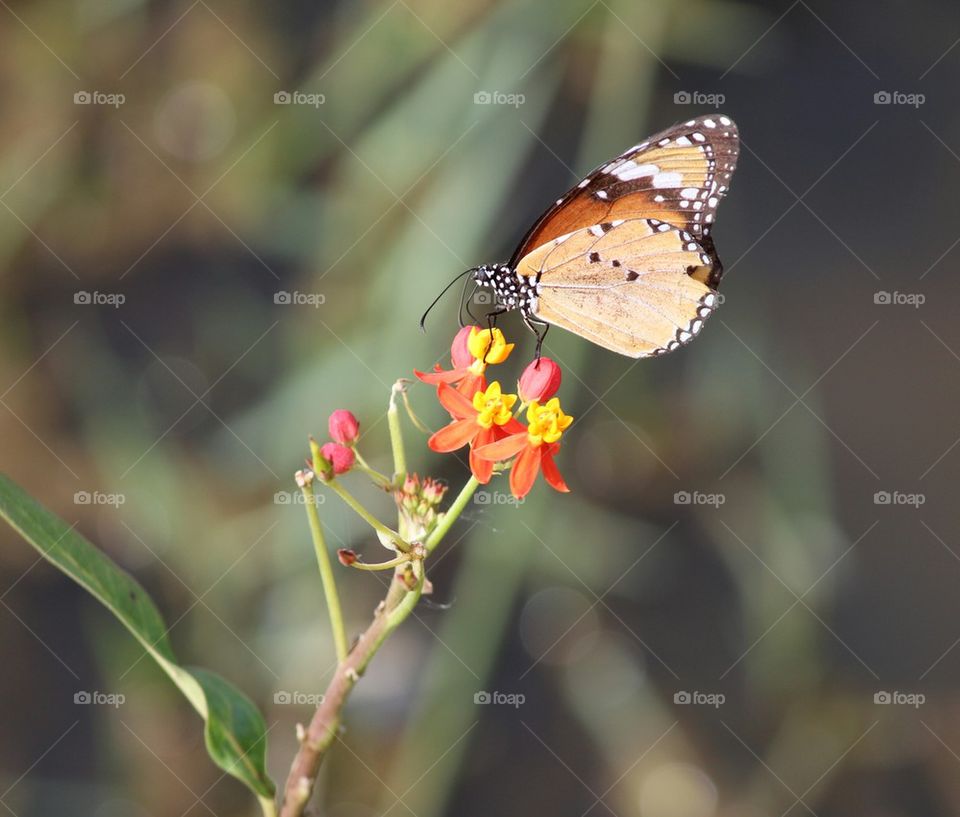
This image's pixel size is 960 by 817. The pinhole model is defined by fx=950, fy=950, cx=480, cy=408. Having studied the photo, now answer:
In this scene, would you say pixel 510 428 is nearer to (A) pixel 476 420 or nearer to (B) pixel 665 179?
(A) pixel 476 420

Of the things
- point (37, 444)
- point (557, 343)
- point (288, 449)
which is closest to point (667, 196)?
point (557, 343)

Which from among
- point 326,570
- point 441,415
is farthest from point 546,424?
point 441,415

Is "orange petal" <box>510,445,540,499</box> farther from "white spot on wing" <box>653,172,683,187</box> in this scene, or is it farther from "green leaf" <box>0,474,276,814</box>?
"white spot on wing" <box>653,172,683,187</box>

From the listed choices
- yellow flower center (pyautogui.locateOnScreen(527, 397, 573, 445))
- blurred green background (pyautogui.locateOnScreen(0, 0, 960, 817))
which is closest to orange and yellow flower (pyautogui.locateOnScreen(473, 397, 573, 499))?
yellow flower center (pyautogui.locateOnScreen(527, 397, 573, 445))

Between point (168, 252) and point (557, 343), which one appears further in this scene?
point (168, 252)

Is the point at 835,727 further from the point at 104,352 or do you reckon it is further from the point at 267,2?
the point at 267,2

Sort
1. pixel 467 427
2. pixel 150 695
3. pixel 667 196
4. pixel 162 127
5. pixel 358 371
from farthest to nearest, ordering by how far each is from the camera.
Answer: pixel 162 127, pixel 150 695, pixel 358 371, pixel 667 196, pixel 467 427

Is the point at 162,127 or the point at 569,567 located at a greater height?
the point at 162,127

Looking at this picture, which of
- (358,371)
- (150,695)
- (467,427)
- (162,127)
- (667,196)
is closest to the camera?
(467,427)
